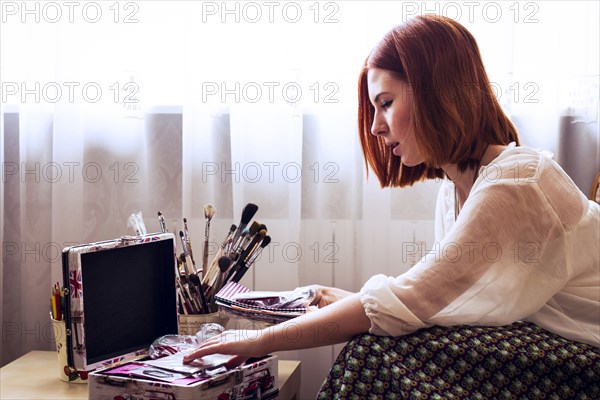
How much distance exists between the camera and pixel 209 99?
1660 mm

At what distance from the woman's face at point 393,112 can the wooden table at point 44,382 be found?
46cm

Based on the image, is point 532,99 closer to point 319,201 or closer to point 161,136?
point 319,201

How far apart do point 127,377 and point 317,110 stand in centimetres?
81

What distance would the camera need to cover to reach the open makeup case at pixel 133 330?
1.04 meters

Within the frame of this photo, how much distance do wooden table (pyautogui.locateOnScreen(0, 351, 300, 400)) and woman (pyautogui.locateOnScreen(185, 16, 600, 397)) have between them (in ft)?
0.93

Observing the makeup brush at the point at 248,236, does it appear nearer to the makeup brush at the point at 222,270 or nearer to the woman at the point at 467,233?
the makeup brush at the point at 222,270

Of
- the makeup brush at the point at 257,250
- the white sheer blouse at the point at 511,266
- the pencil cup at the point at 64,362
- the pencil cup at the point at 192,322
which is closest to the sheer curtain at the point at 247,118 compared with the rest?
the makeup brush at the point at 257,250

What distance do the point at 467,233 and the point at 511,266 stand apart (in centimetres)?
9

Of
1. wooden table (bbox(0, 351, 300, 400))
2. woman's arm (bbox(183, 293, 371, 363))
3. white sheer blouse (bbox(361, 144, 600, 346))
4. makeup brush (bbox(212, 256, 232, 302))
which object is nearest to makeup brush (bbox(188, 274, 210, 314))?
makeup brush (bbox(212, 256, 232, 302))

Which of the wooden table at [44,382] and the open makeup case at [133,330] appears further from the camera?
the wooden table at [44,382]

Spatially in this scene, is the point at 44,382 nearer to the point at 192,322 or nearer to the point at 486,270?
the point at 192,322

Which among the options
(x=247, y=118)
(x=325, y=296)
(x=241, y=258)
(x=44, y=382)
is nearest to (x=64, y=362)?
(x=44, y=382)

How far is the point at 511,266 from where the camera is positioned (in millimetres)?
1068

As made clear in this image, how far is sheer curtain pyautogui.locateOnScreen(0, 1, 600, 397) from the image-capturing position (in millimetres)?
1623
